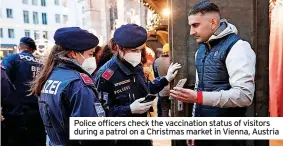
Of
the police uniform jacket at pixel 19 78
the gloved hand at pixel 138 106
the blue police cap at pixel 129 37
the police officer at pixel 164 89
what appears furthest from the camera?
the police officer at pixel 164 89

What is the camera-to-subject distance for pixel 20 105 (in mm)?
3188

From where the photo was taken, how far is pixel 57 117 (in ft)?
4.66

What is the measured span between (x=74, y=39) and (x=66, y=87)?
0.88ft

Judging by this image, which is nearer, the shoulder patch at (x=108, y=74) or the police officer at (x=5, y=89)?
the shoulder patch at (x=108, y=74)

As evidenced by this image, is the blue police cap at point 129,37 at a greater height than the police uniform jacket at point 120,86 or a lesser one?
greater

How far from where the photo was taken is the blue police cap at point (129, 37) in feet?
6.60

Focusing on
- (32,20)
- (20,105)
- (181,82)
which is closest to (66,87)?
(181,82)

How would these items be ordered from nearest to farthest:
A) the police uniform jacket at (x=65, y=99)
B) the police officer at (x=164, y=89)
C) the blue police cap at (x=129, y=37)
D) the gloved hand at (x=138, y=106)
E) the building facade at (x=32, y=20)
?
the police uniform jacket at (x=65, y=99) < the gloved hand at (x=138, y=106) < the blue police cap at (x=129, y=37) < the police officer at (x=164, y=89) < the building facade at (x=32, y=20)

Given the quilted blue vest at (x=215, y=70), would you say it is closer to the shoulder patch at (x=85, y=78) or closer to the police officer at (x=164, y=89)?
the shoulder patch at (x=85, y=78)

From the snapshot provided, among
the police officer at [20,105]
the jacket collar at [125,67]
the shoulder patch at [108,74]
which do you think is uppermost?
the jacket collar at [125,67]

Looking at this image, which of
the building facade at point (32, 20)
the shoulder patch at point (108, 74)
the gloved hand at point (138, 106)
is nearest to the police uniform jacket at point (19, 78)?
the shoulder patch at point (108, 74)

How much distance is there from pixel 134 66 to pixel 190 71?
0.41 m

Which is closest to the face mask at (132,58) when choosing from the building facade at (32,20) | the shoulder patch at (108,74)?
the shoulder patch at (108,74)

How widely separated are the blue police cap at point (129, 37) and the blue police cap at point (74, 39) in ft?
1.65
